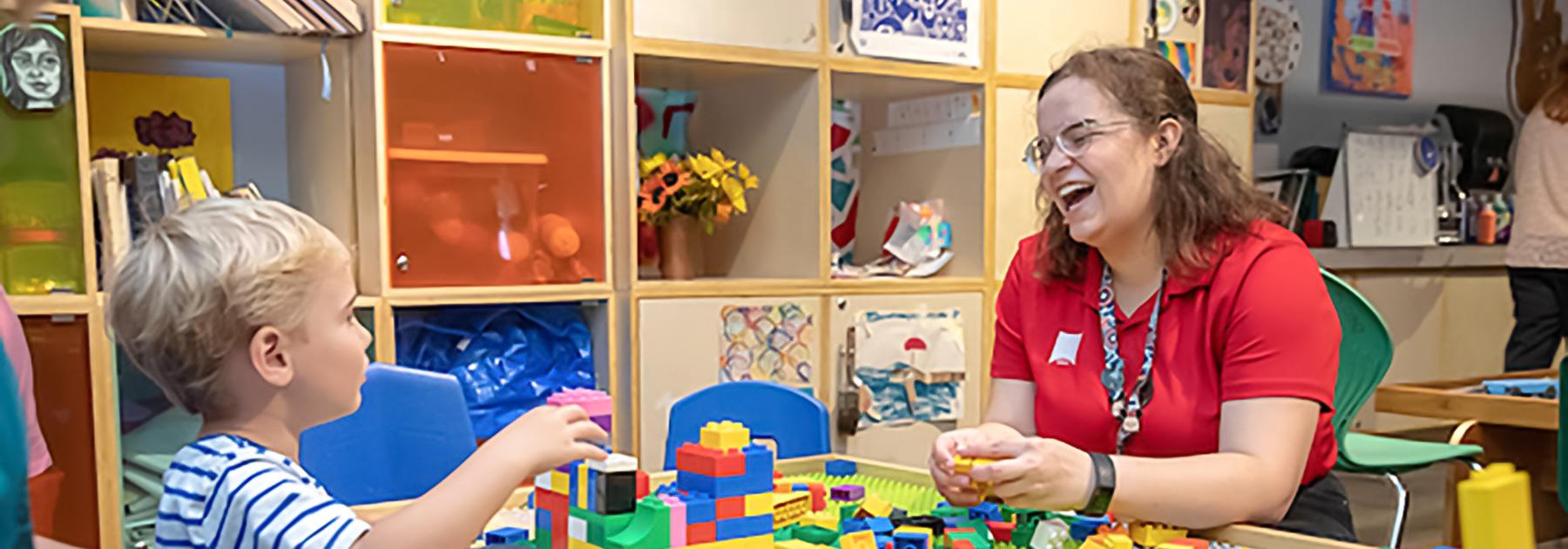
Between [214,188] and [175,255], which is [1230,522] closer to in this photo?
[175,255]

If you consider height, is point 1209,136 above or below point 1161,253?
above

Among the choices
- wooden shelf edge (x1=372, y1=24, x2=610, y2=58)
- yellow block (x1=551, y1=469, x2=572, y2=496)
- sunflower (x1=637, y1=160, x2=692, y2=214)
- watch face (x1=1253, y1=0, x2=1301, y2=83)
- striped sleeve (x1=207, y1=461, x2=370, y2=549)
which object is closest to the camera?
striped sleeve (x1=207, y1=461, x2=370, y2=549)

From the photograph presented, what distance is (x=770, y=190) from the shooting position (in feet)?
10.3

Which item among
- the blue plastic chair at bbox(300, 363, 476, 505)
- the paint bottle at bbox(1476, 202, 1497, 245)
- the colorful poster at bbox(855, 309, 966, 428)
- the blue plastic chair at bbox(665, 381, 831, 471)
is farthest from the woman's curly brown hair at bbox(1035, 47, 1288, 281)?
the paint bottle at bbox(1476, 202, 1497, 245)

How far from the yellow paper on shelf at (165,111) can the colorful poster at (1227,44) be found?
259cm

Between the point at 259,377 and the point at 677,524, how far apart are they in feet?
1.24

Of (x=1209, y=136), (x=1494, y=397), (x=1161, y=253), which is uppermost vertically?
(x=1209, y=136)

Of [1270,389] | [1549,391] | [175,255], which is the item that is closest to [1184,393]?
[1270,389]

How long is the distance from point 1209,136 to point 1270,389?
0.41 meters

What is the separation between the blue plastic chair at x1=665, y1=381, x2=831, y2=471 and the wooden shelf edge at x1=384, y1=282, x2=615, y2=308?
0.65 meters

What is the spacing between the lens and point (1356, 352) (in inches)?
88.5

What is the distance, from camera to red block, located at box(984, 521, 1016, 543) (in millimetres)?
1229

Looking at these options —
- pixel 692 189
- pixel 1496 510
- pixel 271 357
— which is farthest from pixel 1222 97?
pixel 1496 510

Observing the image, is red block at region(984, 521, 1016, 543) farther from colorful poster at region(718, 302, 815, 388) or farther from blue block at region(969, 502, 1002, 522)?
colorful poster at region(718, 302, 815, 388)
